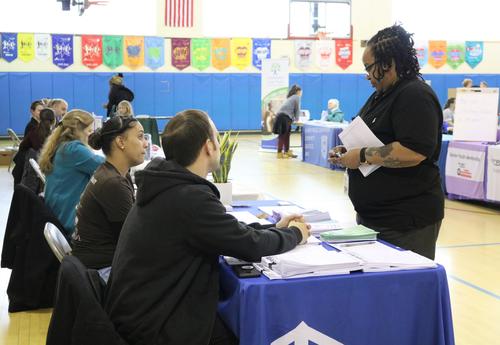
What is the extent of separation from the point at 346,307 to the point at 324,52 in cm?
1584

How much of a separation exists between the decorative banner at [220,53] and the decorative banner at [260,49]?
2.29ft

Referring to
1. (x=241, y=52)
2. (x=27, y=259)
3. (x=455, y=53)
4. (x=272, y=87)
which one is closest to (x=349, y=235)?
(x=27, y=259)

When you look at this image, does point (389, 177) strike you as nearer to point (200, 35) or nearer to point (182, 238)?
point (182, 238)

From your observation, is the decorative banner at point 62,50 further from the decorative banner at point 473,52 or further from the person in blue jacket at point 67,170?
the person in blue jacket at point 67,170

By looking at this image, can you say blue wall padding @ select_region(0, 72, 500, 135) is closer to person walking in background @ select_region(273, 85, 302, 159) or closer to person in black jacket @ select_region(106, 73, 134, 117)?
person in black jacket @ select_region(106, 73, 134, 117)

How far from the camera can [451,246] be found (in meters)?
5.33

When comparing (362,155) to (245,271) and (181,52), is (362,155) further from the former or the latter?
(181,52)

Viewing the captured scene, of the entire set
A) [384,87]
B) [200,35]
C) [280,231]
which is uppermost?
[200,35]

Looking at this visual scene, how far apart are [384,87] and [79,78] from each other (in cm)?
1378

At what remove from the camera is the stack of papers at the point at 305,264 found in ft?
6.53

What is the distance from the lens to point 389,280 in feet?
6.75

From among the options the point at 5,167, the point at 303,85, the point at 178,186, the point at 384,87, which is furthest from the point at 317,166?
the point at 178,186

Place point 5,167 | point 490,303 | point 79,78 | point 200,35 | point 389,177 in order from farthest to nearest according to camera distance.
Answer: point 200,35
point 79,78
point 5,167
point 490,303
point 389,177

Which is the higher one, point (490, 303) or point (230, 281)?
point (230, 281)
